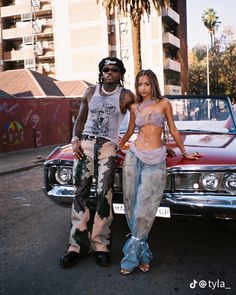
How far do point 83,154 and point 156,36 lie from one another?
40.8m

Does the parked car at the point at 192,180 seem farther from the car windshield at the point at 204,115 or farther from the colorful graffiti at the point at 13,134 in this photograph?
the colorful graffiti at the point at 13,134

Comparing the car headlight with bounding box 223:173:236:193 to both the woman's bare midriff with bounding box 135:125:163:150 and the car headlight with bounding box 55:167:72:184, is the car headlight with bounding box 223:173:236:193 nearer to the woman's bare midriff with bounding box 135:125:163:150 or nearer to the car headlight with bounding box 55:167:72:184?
the woman's bare midriff with bounding box 135:125:163:150

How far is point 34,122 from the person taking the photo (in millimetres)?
16391

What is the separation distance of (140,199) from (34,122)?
44.8 ft

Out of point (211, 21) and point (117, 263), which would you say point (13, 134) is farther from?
point (211, 21)

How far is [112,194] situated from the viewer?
371 centimetres

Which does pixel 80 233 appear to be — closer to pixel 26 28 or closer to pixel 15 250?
pixel 15 250

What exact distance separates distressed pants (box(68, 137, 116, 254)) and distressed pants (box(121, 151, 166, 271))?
0.21 m

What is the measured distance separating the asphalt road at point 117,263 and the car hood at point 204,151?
647mm

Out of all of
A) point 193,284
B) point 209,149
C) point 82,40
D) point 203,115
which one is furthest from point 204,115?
point 82,40

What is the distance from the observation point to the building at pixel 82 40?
140 feet

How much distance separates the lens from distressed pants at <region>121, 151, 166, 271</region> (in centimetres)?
333

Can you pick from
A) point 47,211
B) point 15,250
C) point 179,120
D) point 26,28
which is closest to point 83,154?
point 15,250

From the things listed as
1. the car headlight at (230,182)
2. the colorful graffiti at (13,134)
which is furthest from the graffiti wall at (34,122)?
the car headlight at (230,182)
